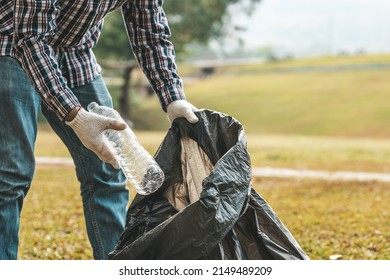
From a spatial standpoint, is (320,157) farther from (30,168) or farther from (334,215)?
(30,168)

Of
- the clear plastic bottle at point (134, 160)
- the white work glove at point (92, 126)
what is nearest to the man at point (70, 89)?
the white work glove at point (92, 126)

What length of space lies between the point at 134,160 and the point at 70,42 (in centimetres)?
58

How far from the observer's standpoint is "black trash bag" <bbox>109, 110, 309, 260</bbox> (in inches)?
101

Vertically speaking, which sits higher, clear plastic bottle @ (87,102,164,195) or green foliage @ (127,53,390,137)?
clear plastic bottle @ (87,102,164,195)

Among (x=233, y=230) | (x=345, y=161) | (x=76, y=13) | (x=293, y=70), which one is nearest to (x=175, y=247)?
(x=233, y=230)

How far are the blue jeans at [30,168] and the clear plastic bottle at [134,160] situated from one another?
0.19 meters

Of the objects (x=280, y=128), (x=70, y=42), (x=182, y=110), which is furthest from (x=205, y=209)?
(x=280, y=128)

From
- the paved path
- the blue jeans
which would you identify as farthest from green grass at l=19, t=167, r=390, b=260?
the blue jeans

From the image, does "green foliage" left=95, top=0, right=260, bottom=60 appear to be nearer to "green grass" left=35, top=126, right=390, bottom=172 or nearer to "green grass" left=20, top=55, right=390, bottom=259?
"green grass" left=20, top=55, right=390, bottom=259

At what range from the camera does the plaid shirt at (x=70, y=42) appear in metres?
2.84

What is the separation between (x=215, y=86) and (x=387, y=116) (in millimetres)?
17132

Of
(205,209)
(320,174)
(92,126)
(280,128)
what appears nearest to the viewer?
(205,209)

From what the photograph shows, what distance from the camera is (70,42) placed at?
317cm

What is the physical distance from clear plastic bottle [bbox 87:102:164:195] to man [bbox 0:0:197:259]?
123 millimetres
